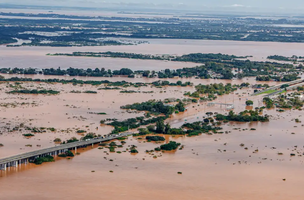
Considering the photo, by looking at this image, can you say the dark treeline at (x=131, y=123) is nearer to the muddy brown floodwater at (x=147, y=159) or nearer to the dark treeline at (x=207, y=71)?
the muddy brown floodwater at (x=147, y=159)

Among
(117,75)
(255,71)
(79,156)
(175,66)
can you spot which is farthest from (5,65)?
(79,156)

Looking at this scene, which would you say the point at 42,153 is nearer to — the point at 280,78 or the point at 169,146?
the point at 169,146

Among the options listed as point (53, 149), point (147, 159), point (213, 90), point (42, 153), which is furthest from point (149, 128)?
point (213, 90)

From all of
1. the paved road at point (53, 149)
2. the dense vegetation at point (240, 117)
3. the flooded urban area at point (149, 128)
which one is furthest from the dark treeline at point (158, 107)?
the paved road at point (53, 149)

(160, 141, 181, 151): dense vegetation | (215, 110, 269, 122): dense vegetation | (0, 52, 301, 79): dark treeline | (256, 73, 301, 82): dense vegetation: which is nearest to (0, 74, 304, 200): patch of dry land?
(160, 141, 181, 151): dense vegetation

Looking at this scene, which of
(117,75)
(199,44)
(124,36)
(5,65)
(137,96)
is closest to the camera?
(137,96)

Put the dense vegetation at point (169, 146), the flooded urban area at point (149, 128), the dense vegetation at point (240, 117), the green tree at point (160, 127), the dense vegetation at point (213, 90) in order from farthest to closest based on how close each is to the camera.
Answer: the dense vegetation at point (213, 90)
the dense vegetation at point (240, 117)
the green tree at point (160, 127)
the dense vegetation at point (169, 146)
the flooded urban area at point (149, 128)

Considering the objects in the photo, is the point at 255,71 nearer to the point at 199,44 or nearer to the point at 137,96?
the point at 137,96
